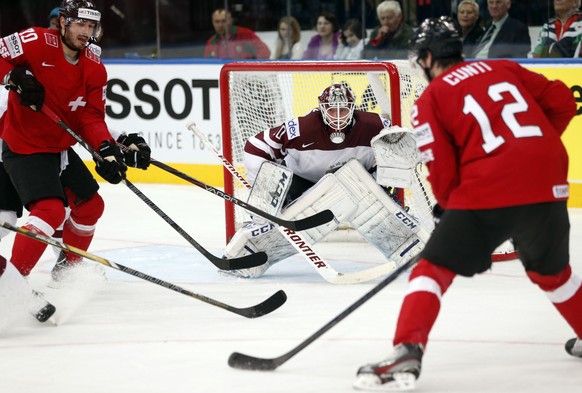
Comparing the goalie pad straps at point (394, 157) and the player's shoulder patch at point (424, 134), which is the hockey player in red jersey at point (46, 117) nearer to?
the goalie pad straps at point (394, 157)

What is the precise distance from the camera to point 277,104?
18.1ft

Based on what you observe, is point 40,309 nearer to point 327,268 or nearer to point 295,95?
point 327,268

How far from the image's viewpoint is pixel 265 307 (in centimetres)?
372

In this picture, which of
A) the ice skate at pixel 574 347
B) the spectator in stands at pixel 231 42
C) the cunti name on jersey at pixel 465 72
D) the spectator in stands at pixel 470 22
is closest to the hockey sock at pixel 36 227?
the cunti name on jersey at pixel 465 72

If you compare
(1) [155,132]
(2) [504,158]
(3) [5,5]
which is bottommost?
(1) [155,132]

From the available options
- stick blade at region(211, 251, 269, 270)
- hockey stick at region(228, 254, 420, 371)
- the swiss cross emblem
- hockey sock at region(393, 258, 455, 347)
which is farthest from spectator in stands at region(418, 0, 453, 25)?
hockey sock at region(393, 258, 455, 347)

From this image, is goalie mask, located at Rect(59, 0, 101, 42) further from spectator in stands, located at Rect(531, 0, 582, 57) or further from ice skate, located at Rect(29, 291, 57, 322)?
spectator in stands, located at Rect(531, 0, 582, 57)

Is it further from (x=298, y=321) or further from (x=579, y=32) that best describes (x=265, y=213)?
(x=579, y=32)

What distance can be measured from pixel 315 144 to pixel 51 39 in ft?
4.00

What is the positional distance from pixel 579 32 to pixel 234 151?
7.16 feet

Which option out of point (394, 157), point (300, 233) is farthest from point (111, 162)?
point (394, 157)

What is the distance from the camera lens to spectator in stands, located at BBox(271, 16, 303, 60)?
7129 millimetres

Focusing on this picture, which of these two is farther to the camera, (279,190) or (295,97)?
(295,97)

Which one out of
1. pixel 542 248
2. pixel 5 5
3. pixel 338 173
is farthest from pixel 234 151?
pixel 5 5
